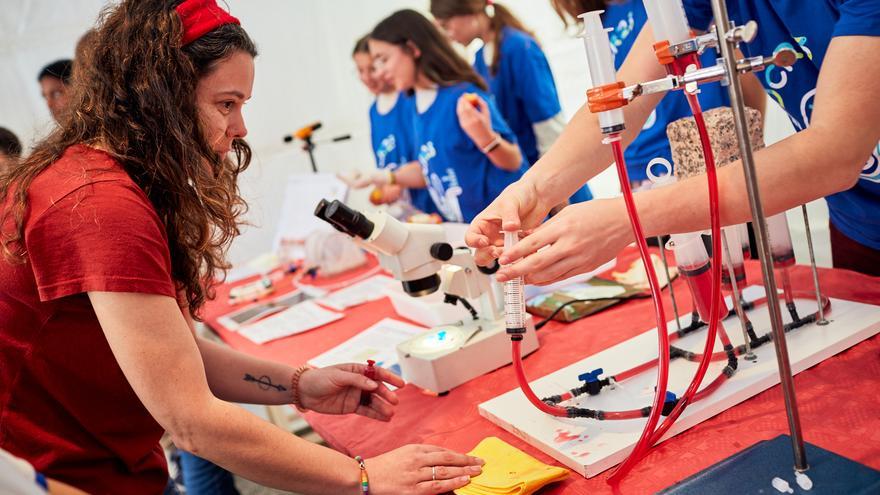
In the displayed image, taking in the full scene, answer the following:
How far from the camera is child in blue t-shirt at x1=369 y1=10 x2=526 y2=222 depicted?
316 centimetres

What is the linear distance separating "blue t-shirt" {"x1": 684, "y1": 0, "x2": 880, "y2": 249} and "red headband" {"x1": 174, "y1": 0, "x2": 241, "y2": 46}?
3.04ft

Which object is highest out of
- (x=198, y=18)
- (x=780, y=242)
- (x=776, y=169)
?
(x=198, y=18)

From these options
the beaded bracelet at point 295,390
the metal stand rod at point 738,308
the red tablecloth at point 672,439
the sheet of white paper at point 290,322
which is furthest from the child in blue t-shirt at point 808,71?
the sheet of white paper at point 290,322

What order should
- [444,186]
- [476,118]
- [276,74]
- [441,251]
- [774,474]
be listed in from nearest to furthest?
[774,474] < [441,251] < [476,118] < [444,186] < [276,74]

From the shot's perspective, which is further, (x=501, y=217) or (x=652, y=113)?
(x=652, y=113)

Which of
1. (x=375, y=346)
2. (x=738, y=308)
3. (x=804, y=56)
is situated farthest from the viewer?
(x=375, y=346)

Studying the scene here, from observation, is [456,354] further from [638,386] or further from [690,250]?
[690,250]

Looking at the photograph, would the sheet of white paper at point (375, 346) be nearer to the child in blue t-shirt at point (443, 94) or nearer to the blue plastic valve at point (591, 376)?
the blue plastic valve at point (591, 376)

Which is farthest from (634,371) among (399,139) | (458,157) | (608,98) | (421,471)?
(399,139)

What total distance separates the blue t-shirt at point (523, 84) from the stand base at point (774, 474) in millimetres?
2324

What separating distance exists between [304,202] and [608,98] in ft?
9.58

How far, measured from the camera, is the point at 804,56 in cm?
140

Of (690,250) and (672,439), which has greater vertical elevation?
(690,250)

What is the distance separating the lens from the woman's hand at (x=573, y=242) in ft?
3.73
